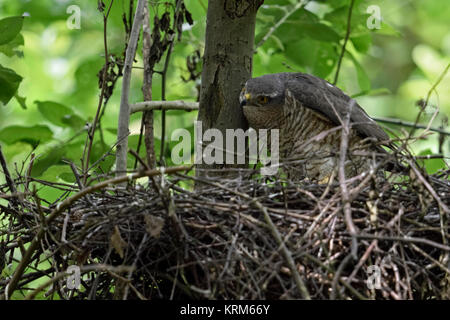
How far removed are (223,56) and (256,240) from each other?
4.31 ft

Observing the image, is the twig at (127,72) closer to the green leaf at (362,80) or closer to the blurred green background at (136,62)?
the blurred green background at (136,62)

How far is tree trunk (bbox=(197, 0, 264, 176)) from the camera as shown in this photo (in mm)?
3406

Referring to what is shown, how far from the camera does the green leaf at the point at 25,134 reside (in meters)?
4.18

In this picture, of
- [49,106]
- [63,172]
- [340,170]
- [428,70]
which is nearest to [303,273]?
[340,170]

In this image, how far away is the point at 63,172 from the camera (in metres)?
3.70

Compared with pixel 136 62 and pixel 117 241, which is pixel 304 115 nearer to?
pixel 136 62

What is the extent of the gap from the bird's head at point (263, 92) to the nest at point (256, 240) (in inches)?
35.9

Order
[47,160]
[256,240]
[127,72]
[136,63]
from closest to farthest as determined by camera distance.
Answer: [256,240]
[127,72]
[47,160]
[136,63]

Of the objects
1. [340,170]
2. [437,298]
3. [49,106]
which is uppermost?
[49,106]

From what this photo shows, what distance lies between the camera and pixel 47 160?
4.01 m

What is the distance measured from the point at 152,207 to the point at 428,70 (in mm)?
3213

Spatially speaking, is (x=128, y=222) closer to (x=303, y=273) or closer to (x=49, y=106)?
(x=303, y=273)

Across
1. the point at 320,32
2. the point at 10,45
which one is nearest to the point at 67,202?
the point at 10,45

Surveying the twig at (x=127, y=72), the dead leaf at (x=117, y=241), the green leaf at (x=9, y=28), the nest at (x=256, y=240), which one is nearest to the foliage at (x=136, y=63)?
the green leaf at (x=9, y=28)
